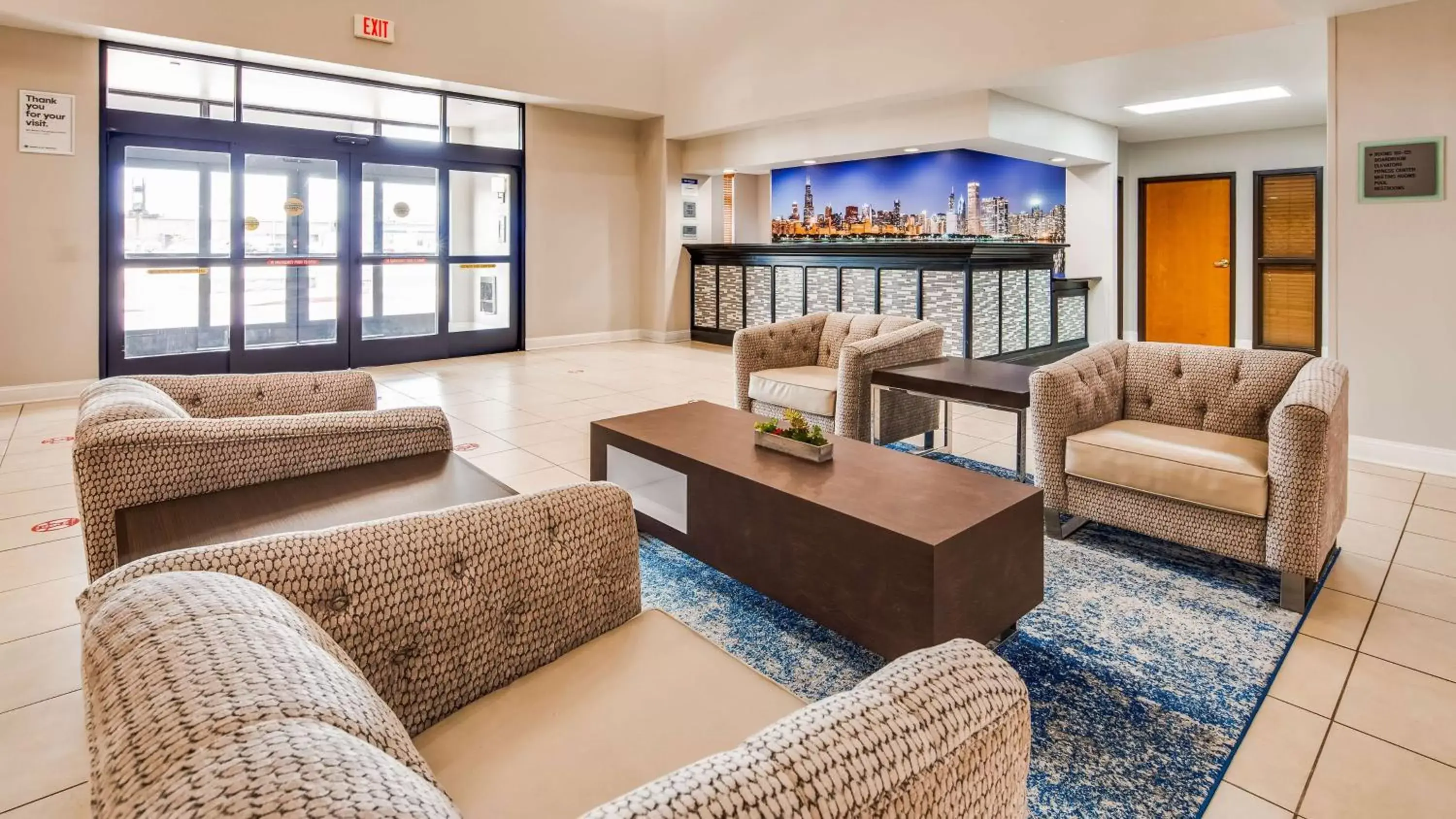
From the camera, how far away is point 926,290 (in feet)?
24.8

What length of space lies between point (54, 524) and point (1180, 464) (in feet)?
15.3

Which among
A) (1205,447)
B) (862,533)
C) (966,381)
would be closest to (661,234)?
(966,381)

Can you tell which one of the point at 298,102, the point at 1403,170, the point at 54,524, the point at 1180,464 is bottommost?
the point at 54,524

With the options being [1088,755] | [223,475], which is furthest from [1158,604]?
[223,475]

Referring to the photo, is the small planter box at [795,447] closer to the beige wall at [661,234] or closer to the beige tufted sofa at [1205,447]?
the beige tufted sofa at [1205,447]

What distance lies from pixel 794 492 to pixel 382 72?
6991 millimetres

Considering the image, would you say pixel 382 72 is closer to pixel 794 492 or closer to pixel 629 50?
pixel 629 50

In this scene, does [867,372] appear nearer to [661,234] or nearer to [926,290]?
[926,290]

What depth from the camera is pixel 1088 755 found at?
1890 millimetres

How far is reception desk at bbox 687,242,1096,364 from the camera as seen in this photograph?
730cm

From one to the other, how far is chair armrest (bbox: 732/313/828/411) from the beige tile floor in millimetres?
1074

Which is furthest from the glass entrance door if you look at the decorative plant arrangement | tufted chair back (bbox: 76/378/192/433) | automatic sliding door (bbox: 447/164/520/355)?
the decorative plant arrangement

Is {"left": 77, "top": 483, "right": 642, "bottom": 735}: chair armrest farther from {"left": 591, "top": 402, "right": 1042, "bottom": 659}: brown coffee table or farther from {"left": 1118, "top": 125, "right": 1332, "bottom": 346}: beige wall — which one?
{"left": 1118, "top": 125, "right": 1332, "bottom": 346}: beige wall

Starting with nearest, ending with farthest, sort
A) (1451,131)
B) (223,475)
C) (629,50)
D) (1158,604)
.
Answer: (223,475) → (1158,604) → (1451,131) → (629,50)
